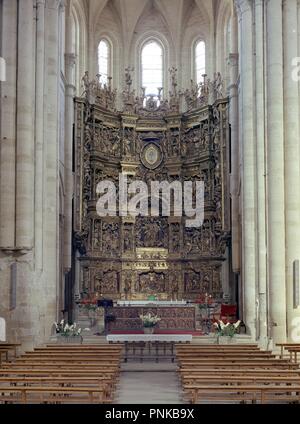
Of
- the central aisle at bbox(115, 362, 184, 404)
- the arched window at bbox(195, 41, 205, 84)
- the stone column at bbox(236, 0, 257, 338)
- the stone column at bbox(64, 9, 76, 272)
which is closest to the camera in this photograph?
the central aisle at bbox(115, 362, 184, 404)

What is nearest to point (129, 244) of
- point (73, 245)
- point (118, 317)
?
point (73, 245)

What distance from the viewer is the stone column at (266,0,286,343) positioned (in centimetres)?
2533

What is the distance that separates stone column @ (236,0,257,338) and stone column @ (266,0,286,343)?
2.82 meters

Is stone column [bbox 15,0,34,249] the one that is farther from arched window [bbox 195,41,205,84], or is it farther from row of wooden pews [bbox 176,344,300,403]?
arched window [bbox 195,41,205,84]

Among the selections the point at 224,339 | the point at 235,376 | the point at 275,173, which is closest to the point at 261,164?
the point at 275,173

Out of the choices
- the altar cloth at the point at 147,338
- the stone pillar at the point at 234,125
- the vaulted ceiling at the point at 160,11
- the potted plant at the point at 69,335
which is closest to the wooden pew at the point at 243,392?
the altar cloth at the point at 147,338

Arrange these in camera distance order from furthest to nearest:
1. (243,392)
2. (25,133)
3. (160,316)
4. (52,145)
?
(52,145) < (160,316) < (25,133) < (243,392)

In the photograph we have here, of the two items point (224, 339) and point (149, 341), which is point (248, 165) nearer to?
point (224, 339)

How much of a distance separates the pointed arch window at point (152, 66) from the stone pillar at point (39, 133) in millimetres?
15236

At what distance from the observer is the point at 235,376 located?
13.8 m

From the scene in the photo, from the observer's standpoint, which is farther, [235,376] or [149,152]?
[149,152]

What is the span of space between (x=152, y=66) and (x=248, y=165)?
1526cm

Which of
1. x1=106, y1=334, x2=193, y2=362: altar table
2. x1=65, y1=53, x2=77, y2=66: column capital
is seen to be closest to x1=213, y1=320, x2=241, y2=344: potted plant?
x1=106, y1=334, x2=193, y2=362: altar table
